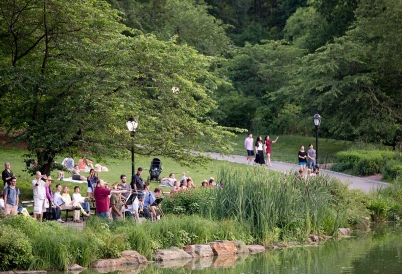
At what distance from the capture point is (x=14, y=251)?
17.2m

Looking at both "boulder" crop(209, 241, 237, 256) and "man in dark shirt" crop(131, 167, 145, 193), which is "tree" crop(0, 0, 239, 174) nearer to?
"man in dark shirt" crop(131, 167, 145, 193)

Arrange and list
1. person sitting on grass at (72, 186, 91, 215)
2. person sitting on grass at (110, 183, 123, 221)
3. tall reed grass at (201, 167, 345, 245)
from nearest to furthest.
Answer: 1. person sitting on grass at (110, 183, 123, 221)
2. tall reed grass at (201, 167, 345, 245)
3. person sitting on grass at (72, 186, 91, 215)

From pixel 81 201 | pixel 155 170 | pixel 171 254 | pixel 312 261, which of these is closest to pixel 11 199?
pixel 81 201

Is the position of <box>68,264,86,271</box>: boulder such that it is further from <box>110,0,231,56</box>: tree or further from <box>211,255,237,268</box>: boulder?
<box>110,0,231,56</box>: tree

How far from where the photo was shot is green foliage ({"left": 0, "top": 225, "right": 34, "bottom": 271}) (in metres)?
17.2

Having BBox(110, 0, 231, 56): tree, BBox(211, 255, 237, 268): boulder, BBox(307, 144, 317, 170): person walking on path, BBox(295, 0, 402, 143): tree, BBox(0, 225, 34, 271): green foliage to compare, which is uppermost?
BBox(110, 0, 231, 56): tree

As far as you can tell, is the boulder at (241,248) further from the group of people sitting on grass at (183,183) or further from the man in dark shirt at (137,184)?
the man in dark shirt at (137,184)

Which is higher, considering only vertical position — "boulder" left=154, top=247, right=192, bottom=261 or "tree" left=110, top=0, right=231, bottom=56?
"tree" left=110, top=0, right=231, bottom=56

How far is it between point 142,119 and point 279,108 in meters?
33.3

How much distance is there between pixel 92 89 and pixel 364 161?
57.5 ft

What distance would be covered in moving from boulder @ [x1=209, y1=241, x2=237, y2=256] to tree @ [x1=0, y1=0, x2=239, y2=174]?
15.9 feet

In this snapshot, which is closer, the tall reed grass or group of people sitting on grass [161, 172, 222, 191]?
the tall reed grass

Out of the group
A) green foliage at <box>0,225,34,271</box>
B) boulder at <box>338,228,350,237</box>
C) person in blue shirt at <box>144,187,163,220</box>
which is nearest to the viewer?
green foliage at <box>0,225,34,271</box>

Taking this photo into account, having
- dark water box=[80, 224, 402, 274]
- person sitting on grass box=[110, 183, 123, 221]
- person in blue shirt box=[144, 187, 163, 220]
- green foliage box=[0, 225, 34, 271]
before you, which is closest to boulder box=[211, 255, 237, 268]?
dark water box=[80, 224, 402, 274]
